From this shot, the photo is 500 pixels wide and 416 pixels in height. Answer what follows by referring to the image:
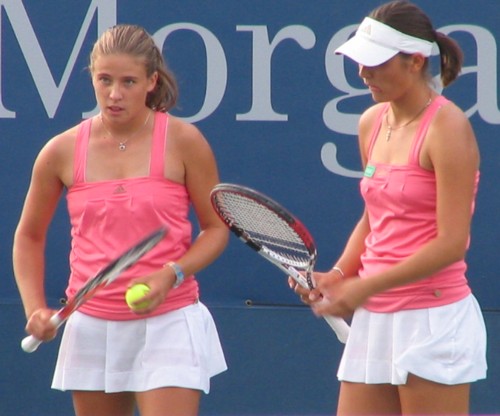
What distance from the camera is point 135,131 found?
3781 mm

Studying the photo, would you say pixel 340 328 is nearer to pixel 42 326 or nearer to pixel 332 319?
pixel 332 319

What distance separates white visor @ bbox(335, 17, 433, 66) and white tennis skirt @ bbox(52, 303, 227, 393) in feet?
2.76

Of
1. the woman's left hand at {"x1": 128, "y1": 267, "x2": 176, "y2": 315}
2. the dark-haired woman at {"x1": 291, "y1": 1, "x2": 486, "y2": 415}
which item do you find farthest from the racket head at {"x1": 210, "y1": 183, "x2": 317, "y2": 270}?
the woman's left hand at {"x1": 128, "y1": 267, "x2": 176, "y2": 315}

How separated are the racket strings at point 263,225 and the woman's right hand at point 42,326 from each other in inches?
21.7

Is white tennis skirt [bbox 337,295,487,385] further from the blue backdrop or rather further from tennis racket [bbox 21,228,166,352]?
the blue backdrop

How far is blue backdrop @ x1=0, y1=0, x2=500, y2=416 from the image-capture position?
488cm

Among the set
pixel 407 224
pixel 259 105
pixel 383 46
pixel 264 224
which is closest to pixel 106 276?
pixel 264 224

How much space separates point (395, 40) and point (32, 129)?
1875 mm

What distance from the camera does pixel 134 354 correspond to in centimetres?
368

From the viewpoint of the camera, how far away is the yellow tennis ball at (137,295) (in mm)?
3469

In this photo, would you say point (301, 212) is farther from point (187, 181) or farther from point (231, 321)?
point (187, 181)

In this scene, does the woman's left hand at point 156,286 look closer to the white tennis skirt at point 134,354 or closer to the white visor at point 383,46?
the white tennis skirt at point 134,354

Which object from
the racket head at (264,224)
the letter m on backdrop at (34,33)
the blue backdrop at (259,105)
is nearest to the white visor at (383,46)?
the racket head at (264,224)

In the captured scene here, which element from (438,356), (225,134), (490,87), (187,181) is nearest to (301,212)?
(225,134)
